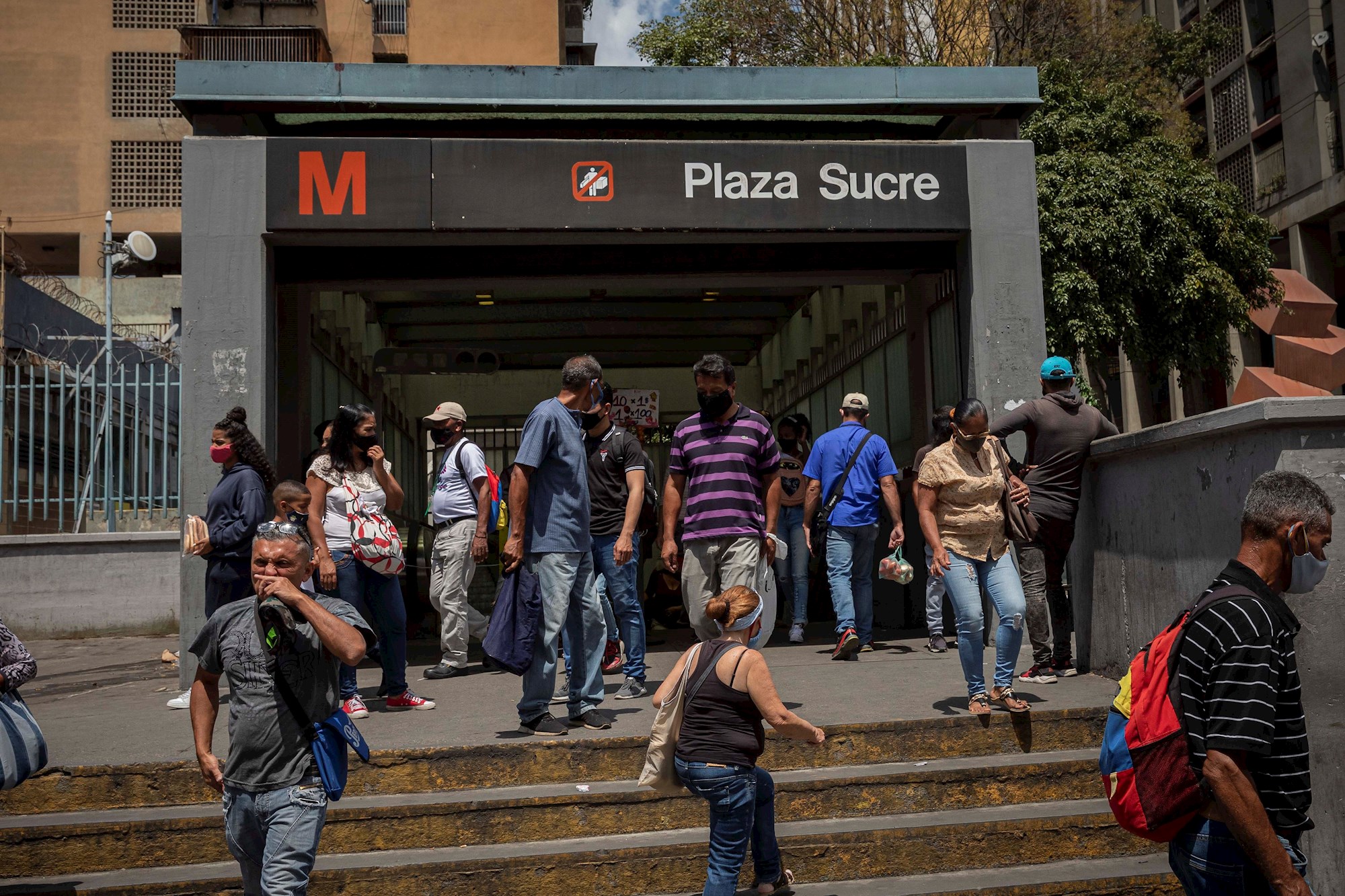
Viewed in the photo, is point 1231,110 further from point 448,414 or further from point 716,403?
point 716,403

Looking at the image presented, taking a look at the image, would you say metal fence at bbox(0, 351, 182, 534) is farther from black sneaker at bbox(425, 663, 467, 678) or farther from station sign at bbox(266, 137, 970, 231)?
black sneaker at bbox(425, 663, 467, 678)

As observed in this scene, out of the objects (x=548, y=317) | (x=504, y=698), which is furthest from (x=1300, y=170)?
(x=504, y=698)

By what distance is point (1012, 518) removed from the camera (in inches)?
237

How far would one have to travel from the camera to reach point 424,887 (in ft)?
14.8

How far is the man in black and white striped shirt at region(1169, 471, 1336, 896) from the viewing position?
2605 millimetres

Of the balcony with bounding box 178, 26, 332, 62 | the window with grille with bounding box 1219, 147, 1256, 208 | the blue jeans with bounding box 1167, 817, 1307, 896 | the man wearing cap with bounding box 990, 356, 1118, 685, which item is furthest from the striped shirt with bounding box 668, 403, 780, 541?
the balcony with bounding box 178, 26, 332, 62

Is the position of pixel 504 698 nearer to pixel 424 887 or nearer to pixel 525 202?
pixel 424 887

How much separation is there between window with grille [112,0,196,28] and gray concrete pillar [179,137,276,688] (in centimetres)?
3697

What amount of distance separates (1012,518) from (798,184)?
11.1 ft

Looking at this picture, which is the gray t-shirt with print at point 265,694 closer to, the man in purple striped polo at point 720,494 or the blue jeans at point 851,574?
the man in purple striped polo at point 720,494

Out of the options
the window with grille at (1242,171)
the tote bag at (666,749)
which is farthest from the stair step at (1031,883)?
the window with grille at (1242,171)

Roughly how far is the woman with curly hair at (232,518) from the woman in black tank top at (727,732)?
3.20m

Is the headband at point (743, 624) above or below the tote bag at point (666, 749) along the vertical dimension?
above

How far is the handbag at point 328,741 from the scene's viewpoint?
3.46 meters
